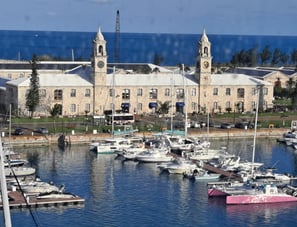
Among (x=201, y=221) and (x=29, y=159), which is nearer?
(x=201, y=221)

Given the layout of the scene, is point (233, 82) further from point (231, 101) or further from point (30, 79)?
point (30, 79)

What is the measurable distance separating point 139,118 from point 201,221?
37.1 feet

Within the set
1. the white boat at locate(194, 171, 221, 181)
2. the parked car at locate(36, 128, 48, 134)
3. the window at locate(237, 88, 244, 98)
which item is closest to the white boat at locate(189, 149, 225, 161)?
the white boat at locate(194, 171, 221, 181)

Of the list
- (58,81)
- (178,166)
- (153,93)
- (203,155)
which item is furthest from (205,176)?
(58,81)

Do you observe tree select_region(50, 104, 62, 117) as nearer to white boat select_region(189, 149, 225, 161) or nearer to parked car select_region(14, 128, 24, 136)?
parked car select_region(14, 128, 24, 136)

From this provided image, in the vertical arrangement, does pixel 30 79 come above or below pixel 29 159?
above

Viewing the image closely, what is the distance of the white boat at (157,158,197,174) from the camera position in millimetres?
17281

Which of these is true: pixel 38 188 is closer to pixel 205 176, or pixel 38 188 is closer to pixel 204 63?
pixel 205 176

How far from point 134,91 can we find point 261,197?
11011 millimetres

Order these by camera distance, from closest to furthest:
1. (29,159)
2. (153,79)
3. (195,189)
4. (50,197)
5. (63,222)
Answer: (63,222)
(50,197)
(195,189)
(29,159)
(153,79)

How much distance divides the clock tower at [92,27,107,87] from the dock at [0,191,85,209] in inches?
419

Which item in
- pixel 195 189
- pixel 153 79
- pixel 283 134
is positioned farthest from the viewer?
pixel 153 79

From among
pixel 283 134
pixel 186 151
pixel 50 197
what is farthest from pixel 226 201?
pixel 283 134

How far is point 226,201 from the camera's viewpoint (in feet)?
47.8
